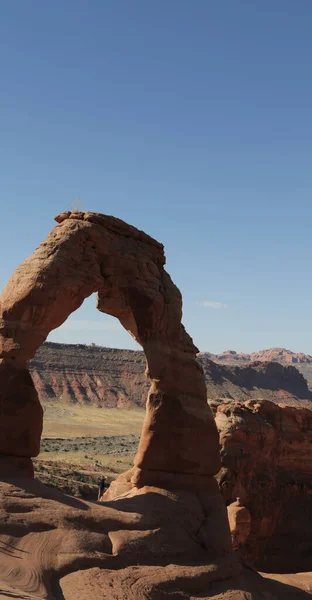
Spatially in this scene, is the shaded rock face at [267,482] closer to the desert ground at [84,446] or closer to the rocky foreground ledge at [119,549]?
the rocky foreground ledge at [119,549]

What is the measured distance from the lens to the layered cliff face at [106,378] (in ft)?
250

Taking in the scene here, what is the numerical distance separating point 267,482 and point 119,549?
12212 millimetres

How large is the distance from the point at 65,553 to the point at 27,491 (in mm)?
1189

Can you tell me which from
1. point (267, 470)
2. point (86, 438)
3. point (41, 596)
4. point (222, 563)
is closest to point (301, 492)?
point (267, 470)

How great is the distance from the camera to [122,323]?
13.5m

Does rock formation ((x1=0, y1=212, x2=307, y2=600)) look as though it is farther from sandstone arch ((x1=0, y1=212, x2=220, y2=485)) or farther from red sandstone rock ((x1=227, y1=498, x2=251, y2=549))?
red sandstone rock ((x1=227, y1=498, x2=251, y2=549))

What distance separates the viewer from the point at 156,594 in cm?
955

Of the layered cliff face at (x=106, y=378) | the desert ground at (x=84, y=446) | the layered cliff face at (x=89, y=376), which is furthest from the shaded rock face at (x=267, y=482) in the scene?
the layered cliff face at (x=89, y=376)

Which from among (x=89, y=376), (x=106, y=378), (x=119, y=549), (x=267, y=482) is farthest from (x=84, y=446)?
(x=106, y=378)

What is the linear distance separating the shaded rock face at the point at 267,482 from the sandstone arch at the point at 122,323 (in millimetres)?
6437

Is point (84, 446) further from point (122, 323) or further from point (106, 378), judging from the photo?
point (106, 378)

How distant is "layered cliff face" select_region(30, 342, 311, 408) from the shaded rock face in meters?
48.5

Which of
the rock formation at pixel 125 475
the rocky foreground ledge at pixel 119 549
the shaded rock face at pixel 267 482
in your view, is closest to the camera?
the rocky foreground ledge at pixel 119 549

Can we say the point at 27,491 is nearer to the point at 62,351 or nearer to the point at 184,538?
the point at 184,538
